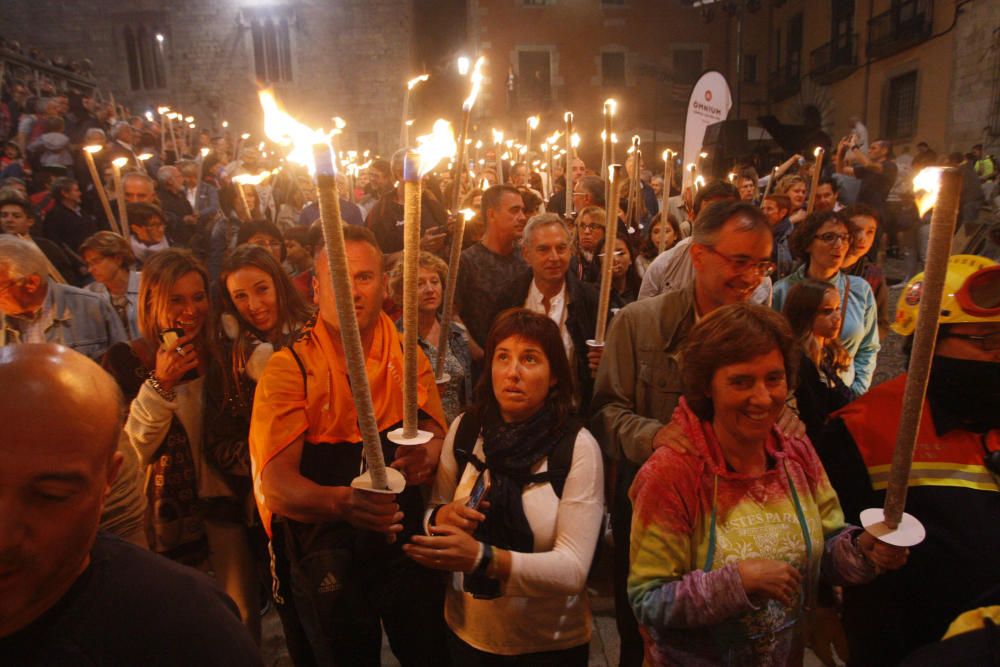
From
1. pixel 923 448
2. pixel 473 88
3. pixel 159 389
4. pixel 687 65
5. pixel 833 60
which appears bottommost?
pixel 923 448

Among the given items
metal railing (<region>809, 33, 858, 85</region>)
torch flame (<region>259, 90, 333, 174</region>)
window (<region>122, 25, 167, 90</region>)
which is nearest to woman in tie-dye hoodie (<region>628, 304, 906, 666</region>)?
torch flame (<region>259, 90, 333, 174</region>)

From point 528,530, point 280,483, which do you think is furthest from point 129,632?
point 528,530

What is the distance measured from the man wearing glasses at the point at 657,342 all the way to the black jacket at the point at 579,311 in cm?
64

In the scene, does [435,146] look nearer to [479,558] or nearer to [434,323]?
[479,558]

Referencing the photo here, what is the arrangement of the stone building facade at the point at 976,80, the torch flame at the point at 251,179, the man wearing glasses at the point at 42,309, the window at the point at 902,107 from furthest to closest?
the window at the point at 902,107 → the stone building facade at the point at 976,80 → the torch flame at the point at 251,179 → the man wearing glasses at the point at 42,309

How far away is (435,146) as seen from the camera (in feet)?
4.89

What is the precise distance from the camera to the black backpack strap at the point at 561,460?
190 cm

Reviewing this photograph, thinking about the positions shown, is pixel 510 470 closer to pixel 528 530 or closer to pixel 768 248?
pixel 528 530

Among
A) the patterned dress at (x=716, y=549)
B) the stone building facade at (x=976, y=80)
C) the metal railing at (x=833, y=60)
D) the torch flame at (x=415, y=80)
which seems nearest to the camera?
the patterned dress at (x=716, y=549)

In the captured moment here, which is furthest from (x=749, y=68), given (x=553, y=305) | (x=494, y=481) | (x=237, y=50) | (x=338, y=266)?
(x=338, y=266)

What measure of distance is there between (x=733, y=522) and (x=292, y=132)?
4.62 ft

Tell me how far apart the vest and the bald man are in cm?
173

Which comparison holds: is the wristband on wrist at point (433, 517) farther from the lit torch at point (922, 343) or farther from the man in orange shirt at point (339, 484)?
the lit torch at point (922, 343)

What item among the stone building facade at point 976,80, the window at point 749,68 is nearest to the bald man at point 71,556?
the stone building facade at point 976,80
